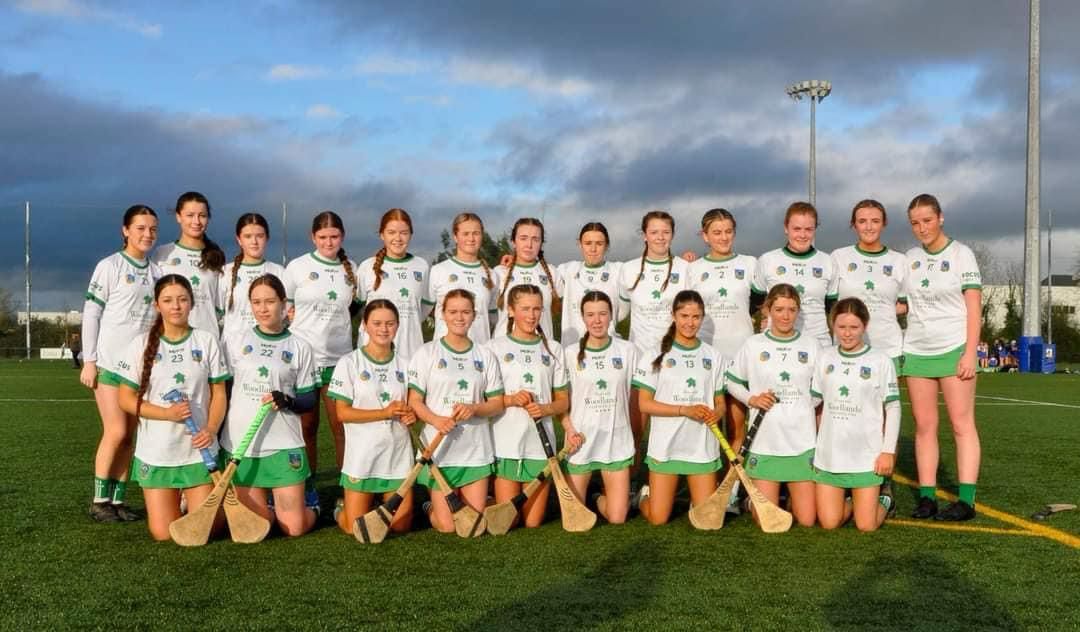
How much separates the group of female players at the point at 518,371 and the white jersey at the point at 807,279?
13 millimetres

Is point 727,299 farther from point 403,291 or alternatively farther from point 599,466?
point 403,291

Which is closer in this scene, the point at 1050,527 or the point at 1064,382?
the point at 1050,527

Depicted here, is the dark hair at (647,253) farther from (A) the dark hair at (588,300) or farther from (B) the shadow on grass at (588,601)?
(B) the shadow on grass at (588,601)

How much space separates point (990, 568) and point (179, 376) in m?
3.86

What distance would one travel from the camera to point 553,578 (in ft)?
12.3

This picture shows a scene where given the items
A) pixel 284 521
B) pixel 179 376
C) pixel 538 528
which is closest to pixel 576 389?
pixel 538 528

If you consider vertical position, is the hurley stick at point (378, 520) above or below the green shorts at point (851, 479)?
below

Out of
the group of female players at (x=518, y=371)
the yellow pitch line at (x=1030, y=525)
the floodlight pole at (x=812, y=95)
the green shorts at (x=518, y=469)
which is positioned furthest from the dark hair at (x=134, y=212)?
the floodlight pole at (x=812, y=95)

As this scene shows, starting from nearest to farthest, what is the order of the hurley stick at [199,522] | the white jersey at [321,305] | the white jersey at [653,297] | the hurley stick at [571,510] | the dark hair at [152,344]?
the hurley stick at [199,522], the dark hair at [152,344], the hurley stick at [571,510], the white jersey at [321,305], the white jersey at [653,297]

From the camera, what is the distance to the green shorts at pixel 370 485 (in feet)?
15.1

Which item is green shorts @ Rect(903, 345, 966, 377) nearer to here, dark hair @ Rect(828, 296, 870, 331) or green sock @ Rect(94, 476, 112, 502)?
dark hair @ Rect(828, 296, 870, 331)

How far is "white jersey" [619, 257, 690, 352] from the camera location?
18.2ft

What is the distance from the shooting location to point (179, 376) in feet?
14.8

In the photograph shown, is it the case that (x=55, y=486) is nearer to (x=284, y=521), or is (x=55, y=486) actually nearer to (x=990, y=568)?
(x=284, y=521)
